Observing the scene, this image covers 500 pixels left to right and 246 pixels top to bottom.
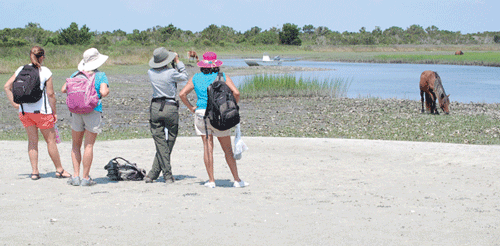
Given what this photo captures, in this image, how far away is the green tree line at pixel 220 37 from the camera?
73.4m

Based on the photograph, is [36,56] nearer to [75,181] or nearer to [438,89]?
[75,181]

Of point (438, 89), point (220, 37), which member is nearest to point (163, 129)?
point (438, 89)

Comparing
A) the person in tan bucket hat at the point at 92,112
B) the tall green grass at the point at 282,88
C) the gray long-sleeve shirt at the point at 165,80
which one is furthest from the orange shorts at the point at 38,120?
the tall green grass at the point at 282,88

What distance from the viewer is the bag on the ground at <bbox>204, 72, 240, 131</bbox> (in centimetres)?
672

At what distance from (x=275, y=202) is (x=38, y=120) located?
3.28 meters

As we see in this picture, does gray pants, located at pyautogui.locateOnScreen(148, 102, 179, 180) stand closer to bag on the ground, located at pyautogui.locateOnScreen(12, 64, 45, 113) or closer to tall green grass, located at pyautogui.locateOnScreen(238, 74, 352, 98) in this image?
bag on the ground, located at pyautogui.locateOnScreen(12, 64, 45, 113)

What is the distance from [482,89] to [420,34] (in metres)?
119

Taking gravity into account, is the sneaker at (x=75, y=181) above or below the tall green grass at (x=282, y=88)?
above

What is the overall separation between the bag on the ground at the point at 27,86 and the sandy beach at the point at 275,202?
3.87ft

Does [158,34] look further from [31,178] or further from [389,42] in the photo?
[31,178]

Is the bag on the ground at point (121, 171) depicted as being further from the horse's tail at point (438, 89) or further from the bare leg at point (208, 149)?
the horse's tail at point (438, 89)

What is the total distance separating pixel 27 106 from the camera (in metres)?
7.22

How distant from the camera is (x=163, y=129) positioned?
7418 millimetres

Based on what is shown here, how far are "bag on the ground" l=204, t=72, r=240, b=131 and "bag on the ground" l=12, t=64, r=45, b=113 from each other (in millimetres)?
2219
